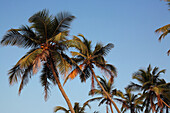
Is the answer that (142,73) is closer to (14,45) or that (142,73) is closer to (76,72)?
(76,72)

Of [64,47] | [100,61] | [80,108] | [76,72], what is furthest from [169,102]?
[64,47]

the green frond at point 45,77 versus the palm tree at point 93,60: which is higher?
the palm tree at point 93,60

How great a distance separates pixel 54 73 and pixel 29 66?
5.76 ft

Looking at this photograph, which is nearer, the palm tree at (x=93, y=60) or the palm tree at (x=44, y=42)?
the palm tree at (x=44, y=42)

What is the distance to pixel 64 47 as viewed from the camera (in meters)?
16.6

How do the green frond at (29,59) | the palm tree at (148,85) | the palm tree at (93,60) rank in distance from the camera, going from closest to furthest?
the green frond at (29,59)
the palm tree at (93,60)
the palm tree at (148,85)

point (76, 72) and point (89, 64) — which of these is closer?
point (76, 72)

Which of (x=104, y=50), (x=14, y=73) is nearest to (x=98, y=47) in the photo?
(x=104, y=50)

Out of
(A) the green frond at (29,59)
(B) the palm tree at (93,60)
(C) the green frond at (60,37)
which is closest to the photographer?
(A) the green frond at (29,59)

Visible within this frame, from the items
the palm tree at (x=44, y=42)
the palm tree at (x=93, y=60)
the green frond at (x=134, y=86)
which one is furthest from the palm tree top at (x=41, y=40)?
the green frond at (x=134, y=86)

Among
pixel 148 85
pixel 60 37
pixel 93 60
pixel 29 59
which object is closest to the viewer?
pixel 29 59

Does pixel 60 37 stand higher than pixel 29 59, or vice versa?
pixel 60 37

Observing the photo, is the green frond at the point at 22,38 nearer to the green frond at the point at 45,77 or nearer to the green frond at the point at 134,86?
the green frond at the point at 45,77

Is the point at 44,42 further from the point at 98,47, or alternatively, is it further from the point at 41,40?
the point at 98,47
